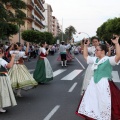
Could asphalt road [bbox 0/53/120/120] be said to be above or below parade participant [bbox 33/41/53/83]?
below

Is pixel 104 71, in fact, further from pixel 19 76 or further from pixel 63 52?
pixel 63 52

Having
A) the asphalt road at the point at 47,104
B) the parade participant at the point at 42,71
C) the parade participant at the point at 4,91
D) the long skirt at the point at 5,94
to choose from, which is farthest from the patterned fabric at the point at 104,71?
the parade participant at the point at 42,71

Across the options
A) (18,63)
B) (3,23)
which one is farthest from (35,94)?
(3,23)

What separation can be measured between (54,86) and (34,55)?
2567 cm

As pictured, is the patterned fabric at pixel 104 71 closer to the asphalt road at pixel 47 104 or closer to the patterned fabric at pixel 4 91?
the asphalt road at pixel 47 104

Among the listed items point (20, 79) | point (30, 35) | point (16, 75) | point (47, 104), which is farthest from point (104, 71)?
point (30, 35)

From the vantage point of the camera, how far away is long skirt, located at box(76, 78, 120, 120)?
598 centimetres

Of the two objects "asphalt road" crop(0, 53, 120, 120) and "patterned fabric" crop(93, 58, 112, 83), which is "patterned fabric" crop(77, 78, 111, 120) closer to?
"patterned fabric" crop(93, 58, 112, 83)

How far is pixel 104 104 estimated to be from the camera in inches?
235

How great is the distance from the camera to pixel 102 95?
6020 millimetres

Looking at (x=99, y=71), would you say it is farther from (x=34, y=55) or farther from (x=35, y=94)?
(x=34, y=55)

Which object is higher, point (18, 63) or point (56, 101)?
point (18, 63)

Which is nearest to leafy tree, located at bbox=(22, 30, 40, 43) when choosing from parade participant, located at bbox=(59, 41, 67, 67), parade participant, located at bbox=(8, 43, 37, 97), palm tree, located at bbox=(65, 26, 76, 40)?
parade participant, located at bbox=(59, 41, 67, 67)

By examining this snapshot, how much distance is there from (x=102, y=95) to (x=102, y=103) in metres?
0.14
